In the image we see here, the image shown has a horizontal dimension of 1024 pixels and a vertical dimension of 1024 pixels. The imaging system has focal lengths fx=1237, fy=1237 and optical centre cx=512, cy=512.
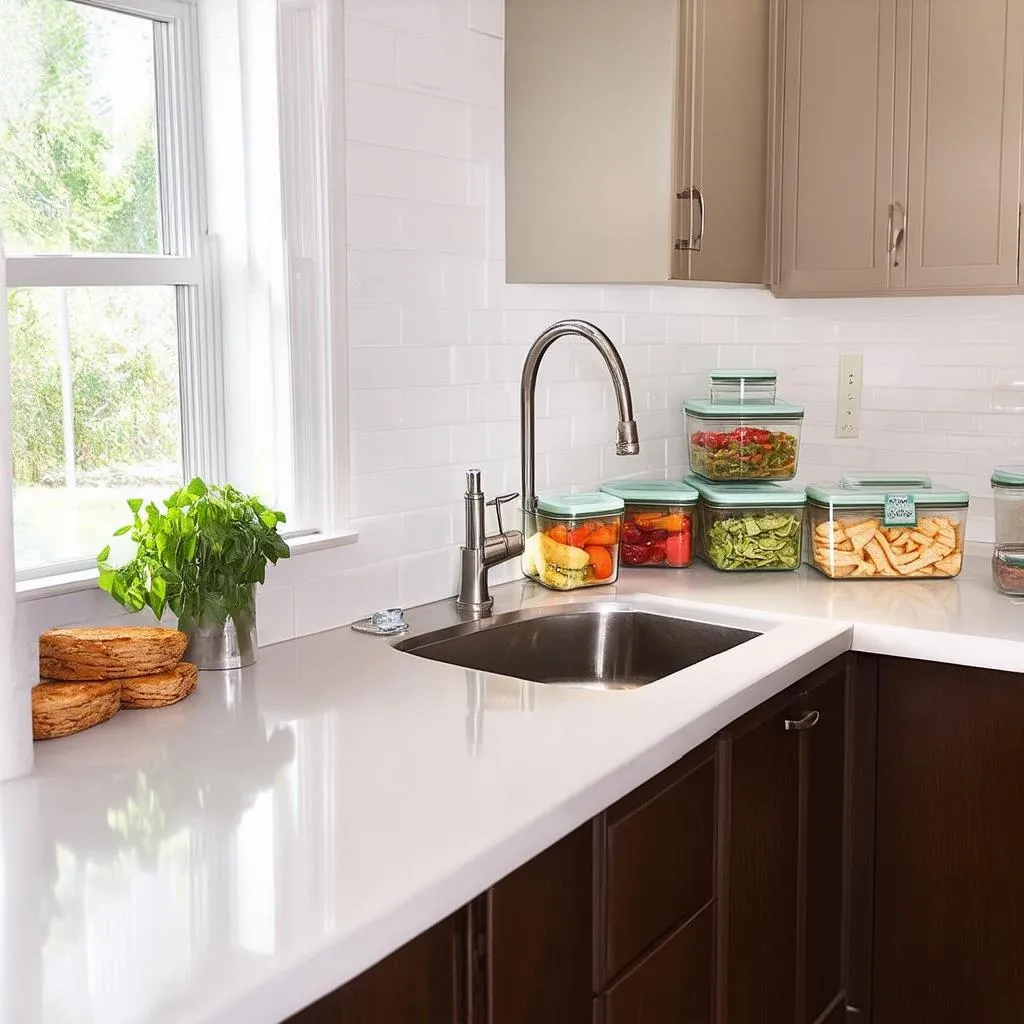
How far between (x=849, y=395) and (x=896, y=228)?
58cm

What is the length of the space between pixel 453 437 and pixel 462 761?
103 centimetres

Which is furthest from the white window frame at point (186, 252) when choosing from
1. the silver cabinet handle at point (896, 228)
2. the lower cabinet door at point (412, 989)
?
the silver cabinet handle at point (896, 228)

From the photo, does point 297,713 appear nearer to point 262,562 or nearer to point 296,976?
point 262,562

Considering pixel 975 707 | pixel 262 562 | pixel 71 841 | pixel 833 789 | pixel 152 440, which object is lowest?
pixel 833 789

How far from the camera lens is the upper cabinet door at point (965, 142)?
249 centimetres

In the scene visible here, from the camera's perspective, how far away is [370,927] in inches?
42.0

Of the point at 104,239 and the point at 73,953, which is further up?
the point at 104,239

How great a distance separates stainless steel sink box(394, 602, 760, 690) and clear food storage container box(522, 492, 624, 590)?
110mm

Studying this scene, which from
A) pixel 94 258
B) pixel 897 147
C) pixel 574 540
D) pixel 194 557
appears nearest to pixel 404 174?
pixel 94 258

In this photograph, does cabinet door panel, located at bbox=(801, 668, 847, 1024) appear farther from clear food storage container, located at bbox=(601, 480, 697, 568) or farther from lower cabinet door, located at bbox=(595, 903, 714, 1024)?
clear food storage container, located at bbox=(601, 480, 697, 568)

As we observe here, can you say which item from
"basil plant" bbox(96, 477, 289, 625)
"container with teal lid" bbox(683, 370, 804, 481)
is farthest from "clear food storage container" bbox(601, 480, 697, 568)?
"basil plant" bbox(96, 477, 289, 625)

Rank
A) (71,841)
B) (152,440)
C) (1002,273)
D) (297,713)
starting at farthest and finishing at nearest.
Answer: (1002,273) < (152,440) < (297,713) < (71,841)

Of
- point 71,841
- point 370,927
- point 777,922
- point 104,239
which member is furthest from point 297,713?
point 777,922

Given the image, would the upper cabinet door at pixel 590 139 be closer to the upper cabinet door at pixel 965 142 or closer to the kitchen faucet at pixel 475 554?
the kitchen faucet at pixel 475 554
